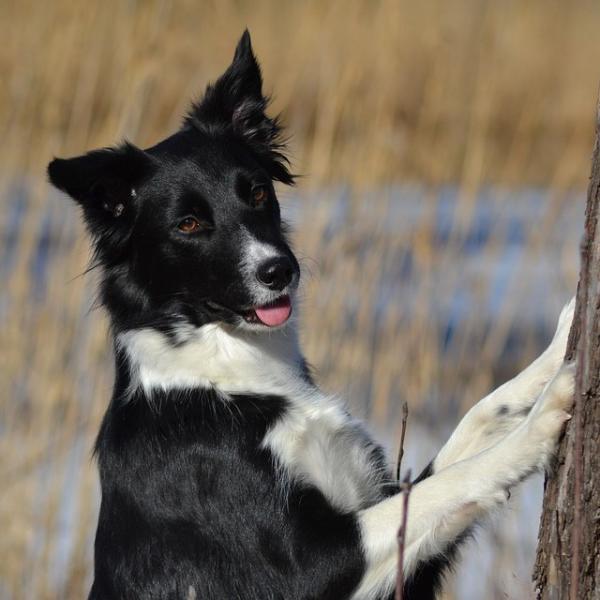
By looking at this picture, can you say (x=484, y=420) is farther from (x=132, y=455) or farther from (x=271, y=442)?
(x=132, y=455)

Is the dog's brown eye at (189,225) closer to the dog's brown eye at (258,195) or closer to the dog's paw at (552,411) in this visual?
the dog's brown eye at (258,195)

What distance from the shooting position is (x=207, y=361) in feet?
9.64

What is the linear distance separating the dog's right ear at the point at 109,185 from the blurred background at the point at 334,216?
1409 mm

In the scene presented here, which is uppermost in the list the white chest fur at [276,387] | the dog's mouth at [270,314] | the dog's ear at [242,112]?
the dog's ear at [242,112]

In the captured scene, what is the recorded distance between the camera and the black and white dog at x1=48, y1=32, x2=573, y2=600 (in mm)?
2553

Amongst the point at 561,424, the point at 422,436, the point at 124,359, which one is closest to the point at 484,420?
the point at 561,424

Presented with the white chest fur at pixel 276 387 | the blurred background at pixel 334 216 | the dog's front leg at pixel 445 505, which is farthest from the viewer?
the blurred background at pixel 334 216

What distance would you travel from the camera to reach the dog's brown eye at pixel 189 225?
9.81 feet

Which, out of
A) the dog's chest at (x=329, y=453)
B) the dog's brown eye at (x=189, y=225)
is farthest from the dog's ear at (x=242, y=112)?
the dog's chest at (x=329, y=453)

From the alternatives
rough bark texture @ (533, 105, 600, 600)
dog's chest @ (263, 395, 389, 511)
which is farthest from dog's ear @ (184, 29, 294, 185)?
rough bark texture @ (533, 105, 600, 600)

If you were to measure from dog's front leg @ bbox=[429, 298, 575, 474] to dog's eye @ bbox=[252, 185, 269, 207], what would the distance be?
2.73 ft

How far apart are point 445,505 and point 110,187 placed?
123 centimetres

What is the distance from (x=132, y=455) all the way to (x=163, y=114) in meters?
2.74

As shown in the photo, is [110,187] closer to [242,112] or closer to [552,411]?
[242,112]
